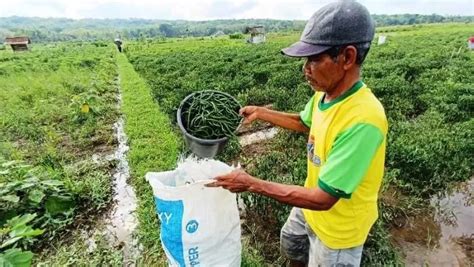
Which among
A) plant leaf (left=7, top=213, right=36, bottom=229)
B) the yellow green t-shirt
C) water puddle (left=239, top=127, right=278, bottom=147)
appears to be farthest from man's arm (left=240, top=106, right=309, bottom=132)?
water puddle (left=239, top=127, right=278, bottom=147)

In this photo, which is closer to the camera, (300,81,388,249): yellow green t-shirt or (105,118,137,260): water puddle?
(300,81,388,249): yellow green t-shirt

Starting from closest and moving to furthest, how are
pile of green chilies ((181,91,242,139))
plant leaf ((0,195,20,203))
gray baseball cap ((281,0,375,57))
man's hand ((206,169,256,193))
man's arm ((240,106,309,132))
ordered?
gray baseball cap ((281,0,375,57))
man's hand ((206,169,256,193))
man's arm ((240,106,309,132))
pile of green chilies ((181,91,242,139))
plant leaf ((0,195,20,203))

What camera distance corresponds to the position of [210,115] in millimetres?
2637

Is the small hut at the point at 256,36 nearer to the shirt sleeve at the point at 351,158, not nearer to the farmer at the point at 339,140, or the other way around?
the farmer at the point at 339,140

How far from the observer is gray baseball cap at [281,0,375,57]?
5.07 ft

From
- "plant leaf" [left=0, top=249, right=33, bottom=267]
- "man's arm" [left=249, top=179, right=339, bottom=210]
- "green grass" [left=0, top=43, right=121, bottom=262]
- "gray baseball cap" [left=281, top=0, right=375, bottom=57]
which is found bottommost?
"green grass" [left=0, top=43, right=121, bottom=262]

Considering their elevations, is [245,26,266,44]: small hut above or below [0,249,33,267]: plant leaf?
below

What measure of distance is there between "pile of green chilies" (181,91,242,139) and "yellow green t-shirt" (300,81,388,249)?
0.77 m

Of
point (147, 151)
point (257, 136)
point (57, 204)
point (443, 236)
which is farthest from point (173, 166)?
point (443, 236)

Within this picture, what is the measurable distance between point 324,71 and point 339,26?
22cm

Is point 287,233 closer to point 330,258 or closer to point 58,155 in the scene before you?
point 330,258

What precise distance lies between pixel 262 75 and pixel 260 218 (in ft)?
29.6

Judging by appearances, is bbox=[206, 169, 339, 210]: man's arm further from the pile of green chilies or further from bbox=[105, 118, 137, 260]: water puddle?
bbox=[105, 118, 137, 260]: water puddle

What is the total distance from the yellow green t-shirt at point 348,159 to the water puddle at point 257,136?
424 cm
